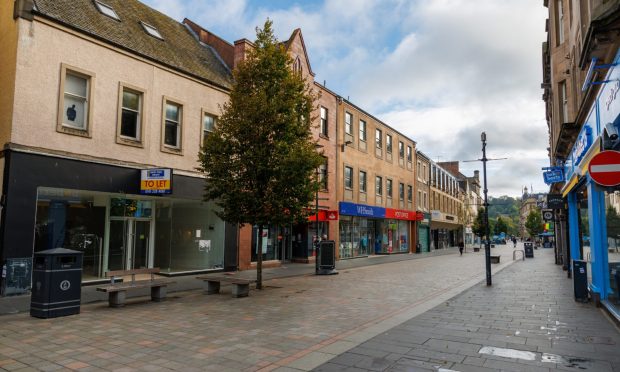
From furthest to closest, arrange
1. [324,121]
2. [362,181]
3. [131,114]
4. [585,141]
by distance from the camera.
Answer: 1. [362,181]
2. [324,121]
3. [131,114]
4. [585,141]

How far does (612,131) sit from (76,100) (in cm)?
1342

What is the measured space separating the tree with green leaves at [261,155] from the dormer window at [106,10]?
5.71m

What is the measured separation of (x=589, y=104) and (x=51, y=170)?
13.9 meters

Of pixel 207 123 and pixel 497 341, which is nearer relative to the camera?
pixel 497 341

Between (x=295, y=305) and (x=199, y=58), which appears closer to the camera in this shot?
(x=295, y=305)

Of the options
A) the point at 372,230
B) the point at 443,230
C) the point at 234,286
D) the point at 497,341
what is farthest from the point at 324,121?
the point at 443,230

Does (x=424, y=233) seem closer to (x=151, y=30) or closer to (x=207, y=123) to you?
(x=207, y=123)

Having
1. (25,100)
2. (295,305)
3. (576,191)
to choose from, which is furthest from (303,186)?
(576,191)

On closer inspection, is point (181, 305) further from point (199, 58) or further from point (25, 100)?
point (199, 58)

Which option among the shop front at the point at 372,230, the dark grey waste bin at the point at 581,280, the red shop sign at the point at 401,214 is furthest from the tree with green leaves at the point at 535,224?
the dark grey waste bin at the point at 581,280

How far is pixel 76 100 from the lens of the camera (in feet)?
42.8

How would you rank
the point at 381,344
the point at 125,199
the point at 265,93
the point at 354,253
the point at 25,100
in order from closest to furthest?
the point at 381,344 → the point at 25,100 → the point at 265,93 → the point at 125,199 → the point at 354,253

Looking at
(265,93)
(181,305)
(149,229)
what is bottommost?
(181,305)

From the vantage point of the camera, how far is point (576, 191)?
14.1 metres
